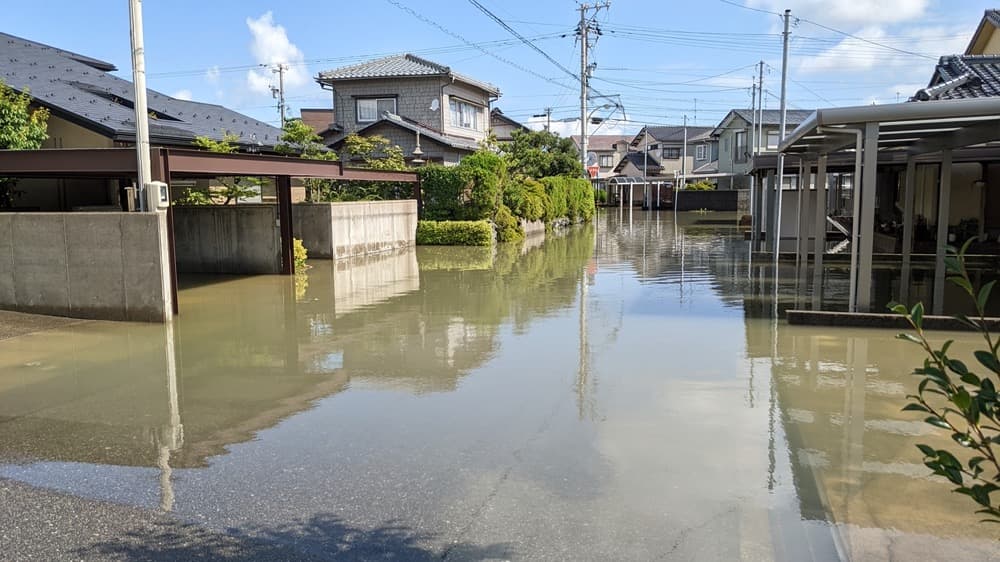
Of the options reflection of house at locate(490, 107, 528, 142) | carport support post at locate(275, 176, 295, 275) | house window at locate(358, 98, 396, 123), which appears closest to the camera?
carport support post at locate(275, 176, 295, 275)

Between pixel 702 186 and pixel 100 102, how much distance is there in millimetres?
38731

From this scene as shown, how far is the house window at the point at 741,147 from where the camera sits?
45797mm

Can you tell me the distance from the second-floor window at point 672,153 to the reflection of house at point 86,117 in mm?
45261

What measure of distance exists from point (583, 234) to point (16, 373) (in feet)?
71.0

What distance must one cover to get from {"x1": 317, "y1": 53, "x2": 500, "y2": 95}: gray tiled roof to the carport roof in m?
20.6

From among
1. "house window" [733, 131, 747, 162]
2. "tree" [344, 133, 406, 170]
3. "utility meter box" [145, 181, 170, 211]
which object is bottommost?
"utility meter box" [145, 181, 170, 211]

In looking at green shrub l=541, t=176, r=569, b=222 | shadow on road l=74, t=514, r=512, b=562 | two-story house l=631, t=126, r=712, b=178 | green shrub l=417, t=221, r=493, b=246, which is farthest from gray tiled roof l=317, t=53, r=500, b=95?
two-story house l=631, t=126, r=712, b=178

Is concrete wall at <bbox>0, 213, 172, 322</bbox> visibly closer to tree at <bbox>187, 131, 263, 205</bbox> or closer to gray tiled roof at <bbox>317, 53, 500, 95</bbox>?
tree at <bbox>187, 131, 263, 205</bbox>

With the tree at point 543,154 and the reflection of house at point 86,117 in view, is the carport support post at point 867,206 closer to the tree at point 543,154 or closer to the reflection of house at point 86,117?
the reflection of house at point 86,117

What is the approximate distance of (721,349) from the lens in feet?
26.3

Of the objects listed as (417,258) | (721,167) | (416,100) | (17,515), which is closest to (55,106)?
(417,258)

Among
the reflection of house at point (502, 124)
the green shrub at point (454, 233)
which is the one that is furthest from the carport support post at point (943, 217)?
the reflection of house at point (502, 124)

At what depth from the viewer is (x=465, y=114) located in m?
33.0

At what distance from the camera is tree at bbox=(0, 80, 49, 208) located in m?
12.2
